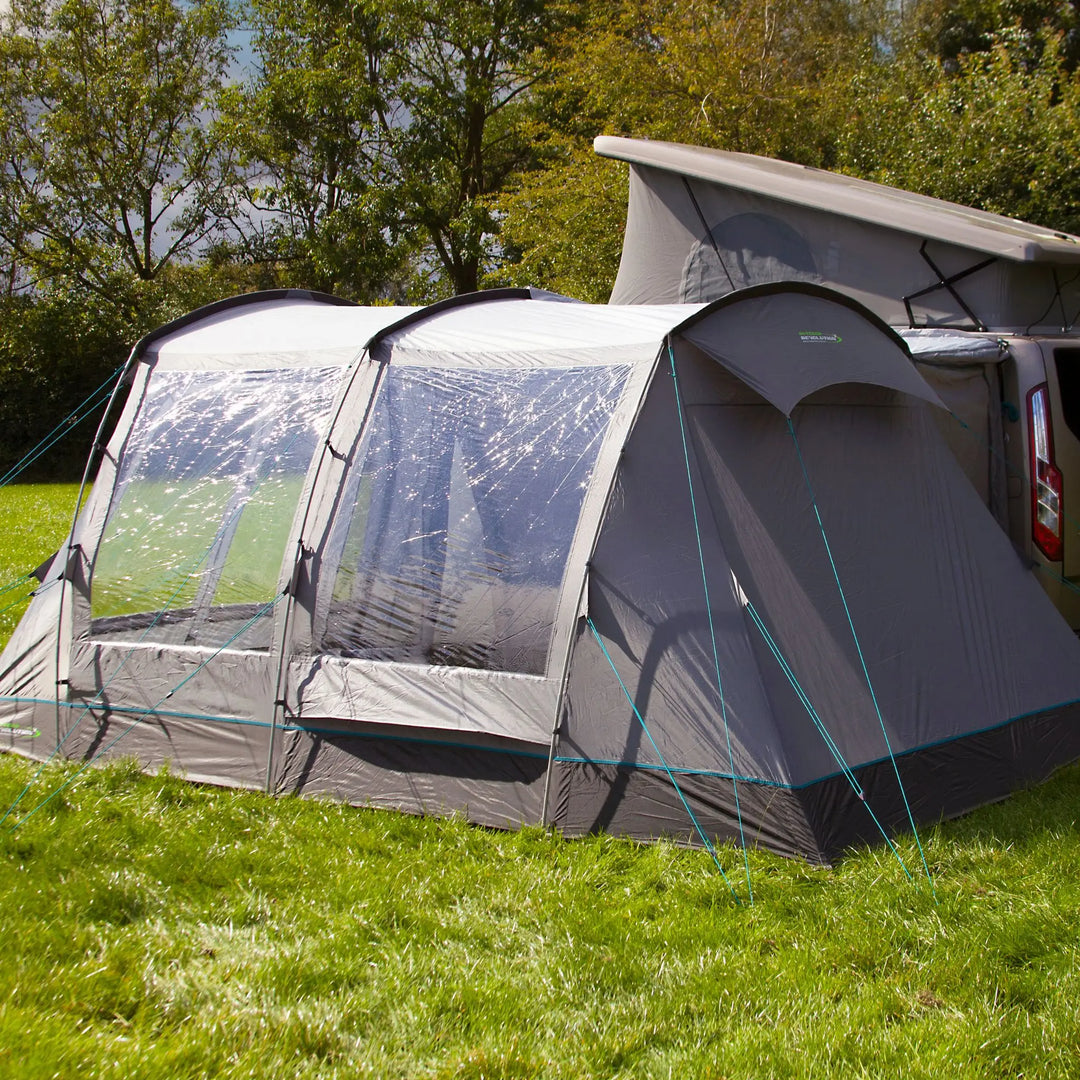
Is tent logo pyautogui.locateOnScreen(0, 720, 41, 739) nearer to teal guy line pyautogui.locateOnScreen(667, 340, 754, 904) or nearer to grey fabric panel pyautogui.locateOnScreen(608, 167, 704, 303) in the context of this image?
teal guy line pyautogui.locateOnScreen(667, 340, 754, 904)

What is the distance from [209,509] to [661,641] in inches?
87.1

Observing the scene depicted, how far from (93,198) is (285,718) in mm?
23849

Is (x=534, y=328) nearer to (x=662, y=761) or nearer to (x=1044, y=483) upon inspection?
(x=662, y=761)

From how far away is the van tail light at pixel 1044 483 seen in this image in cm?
566

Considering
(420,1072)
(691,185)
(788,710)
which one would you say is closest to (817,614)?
(788,710)

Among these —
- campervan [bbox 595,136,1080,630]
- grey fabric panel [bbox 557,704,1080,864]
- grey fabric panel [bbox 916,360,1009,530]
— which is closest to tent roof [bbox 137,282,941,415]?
grey fabric panel [bbox 916,360,1009,530]

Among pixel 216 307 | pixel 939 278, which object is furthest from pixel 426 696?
pixel 939 278

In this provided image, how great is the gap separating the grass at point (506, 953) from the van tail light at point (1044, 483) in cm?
163

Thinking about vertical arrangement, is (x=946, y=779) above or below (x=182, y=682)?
below

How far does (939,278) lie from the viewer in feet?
23.9

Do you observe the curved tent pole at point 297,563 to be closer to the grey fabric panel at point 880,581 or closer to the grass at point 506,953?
the grass at point 506,953

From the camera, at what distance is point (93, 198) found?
25469 mm

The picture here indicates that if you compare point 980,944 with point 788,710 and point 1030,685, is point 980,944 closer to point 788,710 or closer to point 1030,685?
point 788,710

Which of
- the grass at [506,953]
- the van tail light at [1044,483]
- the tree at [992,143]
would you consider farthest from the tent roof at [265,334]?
the tree at [992,143]
